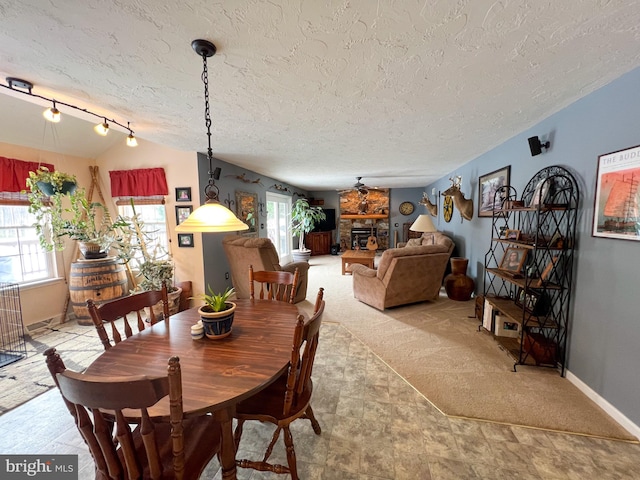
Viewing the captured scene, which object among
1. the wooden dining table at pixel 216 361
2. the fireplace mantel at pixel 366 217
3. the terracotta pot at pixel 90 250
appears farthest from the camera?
the fireplace mantel at pixel 366 217

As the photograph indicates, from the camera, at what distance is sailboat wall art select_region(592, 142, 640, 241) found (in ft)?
5.22

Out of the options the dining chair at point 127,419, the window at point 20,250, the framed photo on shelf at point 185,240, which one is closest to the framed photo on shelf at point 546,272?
the dining chair at point 127,419

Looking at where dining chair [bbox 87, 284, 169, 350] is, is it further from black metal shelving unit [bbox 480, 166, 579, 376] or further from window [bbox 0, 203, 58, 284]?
black metal shelving unit [bbox 480, 166, 579, 376]

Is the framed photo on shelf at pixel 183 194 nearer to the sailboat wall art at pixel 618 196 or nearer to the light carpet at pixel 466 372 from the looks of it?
the light carpet at pixel 466 372

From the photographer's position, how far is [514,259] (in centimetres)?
267

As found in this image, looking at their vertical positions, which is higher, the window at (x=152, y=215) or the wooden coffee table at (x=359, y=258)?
the window at (x=152, y=215)

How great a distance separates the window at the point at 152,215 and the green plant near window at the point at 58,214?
0.29 m

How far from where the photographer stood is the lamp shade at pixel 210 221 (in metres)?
1.55

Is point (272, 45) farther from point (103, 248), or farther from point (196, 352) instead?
point (103, 248)

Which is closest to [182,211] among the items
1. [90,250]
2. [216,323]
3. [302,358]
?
[90,250]

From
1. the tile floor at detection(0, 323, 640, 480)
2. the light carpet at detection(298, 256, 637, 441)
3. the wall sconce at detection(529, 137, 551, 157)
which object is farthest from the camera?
the wall sconce at detection(529, 137, 551, 157)

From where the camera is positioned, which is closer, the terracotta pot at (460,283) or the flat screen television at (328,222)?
the terracotta pot at (460,283)

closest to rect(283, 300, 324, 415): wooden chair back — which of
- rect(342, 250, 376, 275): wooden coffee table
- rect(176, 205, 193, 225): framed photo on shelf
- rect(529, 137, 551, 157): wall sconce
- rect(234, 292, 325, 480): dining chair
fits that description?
rect(234, 292, 325, 480): dining chair

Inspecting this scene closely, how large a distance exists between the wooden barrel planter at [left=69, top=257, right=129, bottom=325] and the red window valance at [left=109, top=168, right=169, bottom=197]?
1.07 m
